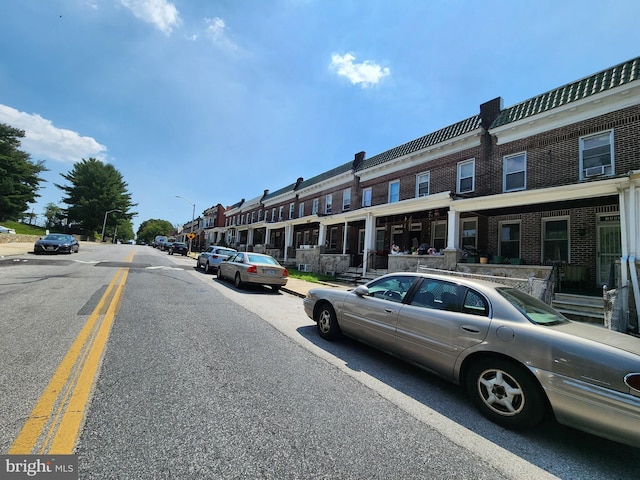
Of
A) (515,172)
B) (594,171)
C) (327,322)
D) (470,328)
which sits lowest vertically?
(327,322)

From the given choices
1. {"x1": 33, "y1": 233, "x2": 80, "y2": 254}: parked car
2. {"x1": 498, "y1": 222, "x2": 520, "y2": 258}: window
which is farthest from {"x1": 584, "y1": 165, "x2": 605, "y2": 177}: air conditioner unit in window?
{"x1": 33, "y1": 233, "x2": 80, "y2": 254}: parked car

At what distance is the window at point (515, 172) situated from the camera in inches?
467

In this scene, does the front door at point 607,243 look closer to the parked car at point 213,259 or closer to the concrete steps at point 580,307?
the concrete steps at point 580,307

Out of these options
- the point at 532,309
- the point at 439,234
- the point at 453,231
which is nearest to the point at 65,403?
→ the point at 532,309

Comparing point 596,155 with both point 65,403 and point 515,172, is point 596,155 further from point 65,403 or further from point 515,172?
point 65,403

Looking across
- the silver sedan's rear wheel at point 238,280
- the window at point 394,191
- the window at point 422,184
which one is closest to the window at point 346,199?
the window at point 394,191

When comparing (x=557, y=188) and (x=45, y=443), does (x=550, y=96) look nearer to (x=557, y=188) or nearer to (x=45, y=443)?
(x=557, y=188)

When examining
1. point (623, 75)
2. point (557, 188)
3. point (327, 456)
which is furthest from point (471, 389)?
point (623, 75)

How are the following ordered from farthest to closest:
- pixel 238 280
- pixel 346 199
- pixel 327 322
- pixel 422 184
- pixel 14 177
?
pixel 14 177
pixel 346 199
pixel 422 184
pixel 238 280
pixel 327 322

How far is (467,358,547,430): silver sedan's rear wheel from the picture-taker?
112 inches

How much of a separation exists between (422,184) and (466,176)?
7.40ft

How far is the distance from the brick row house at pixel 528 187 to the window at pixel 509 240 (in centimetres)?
4

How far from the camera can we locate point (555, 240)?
1099 cm

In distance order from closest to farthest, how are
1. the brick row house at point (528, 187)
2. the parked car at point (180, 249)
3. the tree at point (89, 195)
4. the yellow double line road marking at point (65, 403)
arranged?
the yellow double line road marking at point (65, 403), the brick row house at point (528, 187), the parked car at point (180, 249), the tree at point (89, 195)
